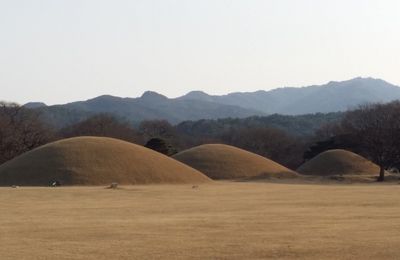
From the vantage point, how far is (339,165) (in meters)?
89.1

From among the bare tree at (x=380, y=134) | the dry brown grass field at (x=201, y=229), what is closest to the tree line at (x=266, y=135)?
the bare tree at (x=380, y=134)

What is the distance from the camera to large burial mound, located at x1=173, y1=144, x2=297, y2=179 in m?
81.3

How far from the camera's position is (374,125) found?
85.9 meters

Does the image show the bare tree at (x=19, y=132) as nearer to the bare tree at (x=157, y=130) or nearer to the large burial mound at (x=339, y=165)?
the bare tree at (x=157, y=130)

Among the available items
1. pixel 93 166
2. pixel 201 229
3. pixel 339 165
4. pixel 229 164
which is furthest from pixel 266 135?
pixel 201 229

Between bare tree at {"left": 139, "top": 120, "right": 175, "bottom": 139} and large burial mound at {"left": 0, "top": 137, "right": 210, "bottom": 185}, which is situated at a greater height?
bare tree at {"left": 139, "top": 120, "right": 175, "bottom": 139}

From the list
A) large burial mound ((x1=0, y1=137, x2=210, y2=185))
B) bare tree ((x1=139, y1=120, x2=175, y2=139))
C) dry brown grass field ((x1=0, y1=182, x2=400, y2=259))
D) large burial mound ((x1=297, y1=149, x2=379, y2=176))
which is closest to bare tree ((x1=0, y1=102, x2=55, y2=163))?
large burial mound ((x1=0, y1=137, x2=210, y2=185))

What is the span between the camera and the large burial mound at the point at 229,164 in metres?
81.3

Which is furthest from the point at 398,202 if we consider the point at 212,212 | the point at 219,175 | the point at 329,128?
the point at 329,128

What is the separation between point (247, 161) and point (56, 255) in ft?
227

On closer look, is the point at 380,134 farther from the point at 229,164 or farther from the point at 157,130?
the point at 157,130

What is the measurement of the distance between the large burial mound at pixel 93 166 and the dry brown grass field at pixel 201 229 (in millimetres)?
22564

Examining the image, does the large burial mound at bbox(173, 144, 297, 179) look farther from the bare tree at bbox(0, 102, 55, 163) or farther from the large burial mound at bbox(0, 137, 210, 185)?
the bare tree at bbox(0, 102, 55, 163)

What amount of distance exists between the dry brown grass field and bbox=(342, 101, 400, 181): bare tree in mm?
43920
